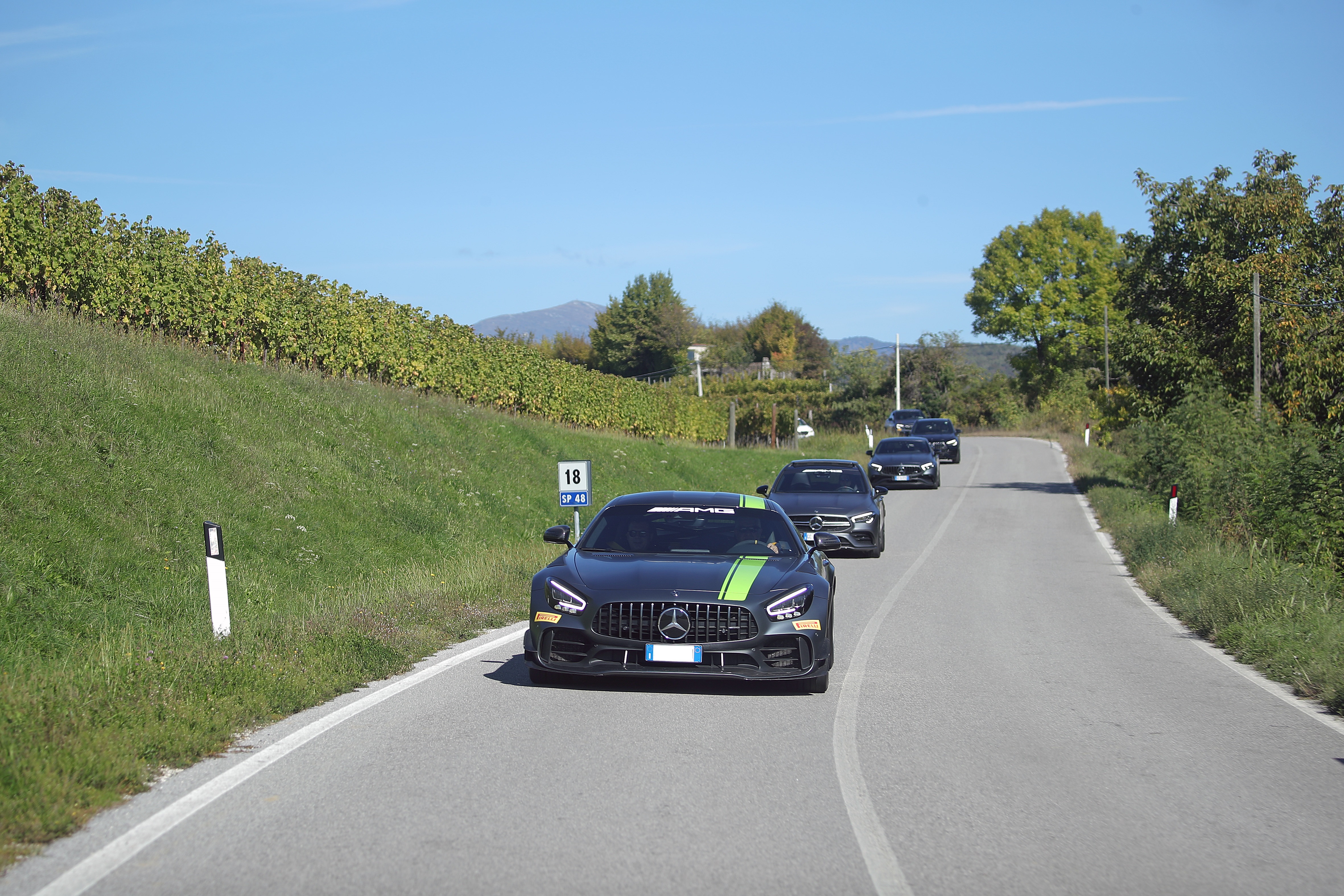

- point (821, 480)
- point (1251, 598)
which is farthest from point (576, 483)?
point (1251, 598)

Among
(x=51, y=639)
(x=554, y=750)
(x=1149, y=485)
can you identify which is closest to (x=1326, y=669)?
(x=554, y=750)

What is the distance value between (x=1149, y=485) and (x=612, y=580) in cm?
2403

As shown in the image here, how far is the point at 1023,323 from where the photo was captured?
8769cm

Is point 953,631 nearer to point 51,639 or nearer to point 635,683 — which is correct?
point 635,683

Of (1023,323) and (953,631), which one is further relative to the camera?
(1023,323)

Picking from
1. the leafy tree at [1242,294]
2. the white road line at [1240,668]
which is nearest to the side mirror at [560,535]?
the white road line at [1240,668]

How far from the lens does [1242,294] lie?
30391 millimetres

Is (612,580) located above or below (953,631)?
above

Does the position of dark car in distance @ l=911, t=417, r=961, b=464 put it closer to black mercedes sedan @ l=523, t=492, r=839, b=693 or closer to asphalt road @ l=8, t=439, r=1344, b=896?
asphalt road @ l=8, t=439, r=1344, b=896

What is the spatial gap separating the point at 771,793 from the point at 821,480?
14.8m

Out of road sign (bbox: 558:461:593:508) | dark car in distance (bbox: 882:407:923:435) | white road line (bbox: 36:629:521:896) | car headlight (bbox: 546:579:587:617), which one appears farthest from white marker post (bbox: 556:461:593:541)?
dark car in distance (bbox: 882:407:923:435)

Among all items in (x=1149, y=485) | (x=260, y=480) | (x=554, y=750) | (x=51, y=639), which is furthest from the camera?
(x=1149, y=485)

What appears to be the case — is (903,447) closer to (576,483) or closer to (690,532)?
(576,483)

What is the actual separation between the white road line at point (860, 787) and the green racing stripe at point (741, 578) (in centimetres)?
98
